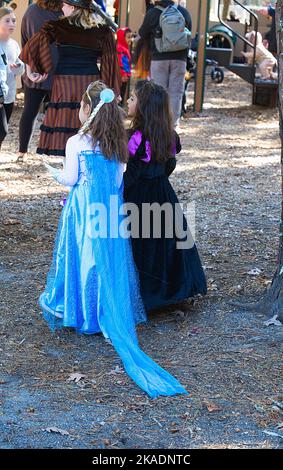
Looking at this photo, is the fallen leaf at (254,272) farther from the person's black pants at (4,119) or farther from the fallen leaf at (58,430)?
the person's black pants at (4,119)

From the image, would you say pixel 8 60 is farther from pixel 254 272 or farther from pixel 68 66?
pixel 254 272

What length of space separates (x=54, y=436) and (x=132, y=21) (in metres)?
11.1

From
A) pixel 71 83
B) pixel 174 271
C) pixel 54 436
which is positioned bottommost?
pixel 54 436

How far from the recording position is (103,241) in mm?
4988

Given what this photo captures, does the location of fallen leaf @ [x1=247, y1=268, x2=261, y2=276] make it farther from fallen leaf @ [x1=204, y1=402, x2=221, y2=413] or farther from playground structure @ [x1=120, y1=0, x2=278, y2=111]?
playground structure @ [x1=120, y1=0, x2=278, y2=111]

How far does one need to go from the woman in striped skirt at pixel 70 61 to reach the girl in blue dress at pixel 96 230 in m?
2.19

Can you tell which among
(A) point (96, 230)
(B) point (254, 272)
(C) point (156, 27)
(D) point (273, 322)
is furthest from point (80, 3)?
(C) point (156, 27)

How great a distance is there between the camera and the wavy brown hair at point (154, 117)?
5.19m

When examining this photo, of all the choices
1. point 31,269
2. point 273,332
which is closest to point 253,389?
point 273,332

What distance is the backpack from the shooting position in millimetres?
11109

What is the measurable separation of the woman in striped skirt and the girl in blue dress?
2.19 metres

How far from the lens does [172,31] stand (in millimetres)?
11133

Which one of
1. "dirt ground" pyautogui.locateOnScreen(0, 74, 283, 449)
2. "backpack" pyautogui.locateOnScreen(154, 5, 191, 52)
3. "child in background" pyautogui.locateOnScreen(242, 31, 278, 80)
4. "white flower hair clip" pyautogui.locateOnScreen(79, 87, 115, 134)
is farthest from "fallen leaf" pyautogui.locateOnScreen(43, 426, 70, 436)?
"child in background" pyautogui.locateOnScreen(242, 31, 278, 80)
